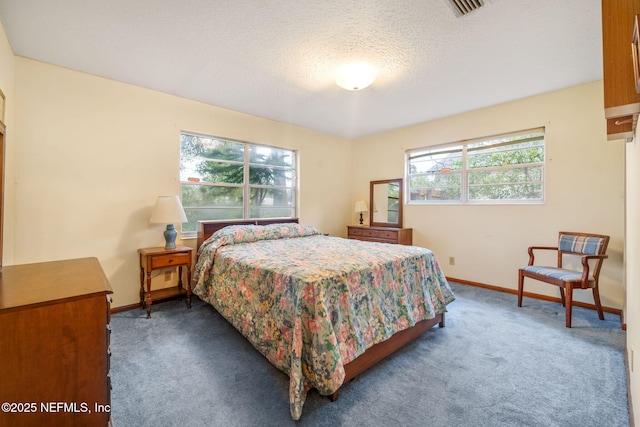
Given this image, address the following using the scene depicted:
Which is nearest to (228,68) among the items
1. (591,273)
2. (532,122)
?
(532,122)

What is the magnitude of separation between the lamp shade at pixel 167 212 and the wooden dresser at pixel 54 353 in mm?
1715

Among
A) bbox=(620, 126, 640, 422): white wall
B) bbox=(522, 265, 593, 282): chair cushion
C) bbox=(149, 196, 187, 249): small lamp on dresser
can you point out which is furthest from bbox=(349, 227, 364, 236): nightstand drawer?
bbox=(620, 126, 640, 422): white wall

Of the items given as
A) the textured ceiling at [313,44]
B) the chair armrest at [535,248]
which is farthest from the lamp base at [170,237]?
the chair armrest at [535,248]

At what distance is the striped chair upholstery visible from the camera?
254 centimetres

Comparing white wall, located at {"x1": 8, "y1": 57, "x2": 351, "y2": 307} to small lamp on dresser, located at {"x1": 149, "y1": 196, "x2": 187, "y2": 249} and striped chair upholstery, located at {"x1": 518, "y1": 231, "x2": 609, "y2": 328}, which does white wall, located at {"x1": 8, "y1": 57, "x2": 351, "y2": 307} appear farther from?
striped chair upholstery, located at {"x1": 518, "y1": 231, "x2": 609, "y2": 328}

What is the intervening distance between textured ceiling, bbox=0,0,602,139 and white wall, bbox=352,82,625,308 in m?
0.30

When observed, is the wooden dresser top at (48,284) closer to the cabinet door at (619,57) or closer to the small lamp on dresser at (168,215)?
the small lamp on dresser at (168,215)

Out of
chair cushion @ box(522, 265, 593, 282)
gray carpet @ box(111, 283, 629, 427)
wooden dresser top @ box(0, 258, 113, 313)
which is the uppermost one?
wooden dresser top @ box(0, 258, 113, 313)

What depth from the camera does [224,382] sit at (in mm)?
1783

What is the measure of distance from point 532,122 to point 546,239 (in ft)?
4.87

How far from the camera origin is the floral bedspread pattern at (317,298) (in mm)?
1530

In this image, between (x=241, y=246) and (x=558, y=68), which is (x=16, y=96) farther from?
(x=558, y=68)

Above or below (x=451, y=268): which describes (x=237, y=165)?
A: above

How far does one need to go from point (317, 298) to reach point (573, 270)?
3.33m
